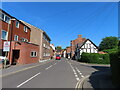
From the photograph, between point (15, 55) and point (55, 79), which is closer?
point (55, 79)

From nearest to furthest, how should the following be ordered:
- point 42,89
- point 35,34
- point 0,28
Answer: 1. point 42,89
2. point 0,28
3. point 35,34

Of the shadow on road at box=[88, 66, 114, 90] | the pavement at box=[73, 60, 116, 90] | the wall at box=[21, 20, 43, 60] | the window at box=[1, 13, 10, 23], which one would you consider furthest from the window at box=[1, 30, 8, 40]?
the shadow on road at box=[88, 66, 114, 90]

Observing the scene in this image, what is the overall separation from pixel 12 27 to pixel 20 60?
638 cm

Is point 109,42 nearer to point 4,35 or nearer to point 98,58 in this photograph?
point 98,58

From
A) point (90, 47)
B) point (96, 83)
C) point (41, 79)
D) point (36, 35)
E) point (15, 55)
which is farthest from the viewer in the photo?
point (90, 47)

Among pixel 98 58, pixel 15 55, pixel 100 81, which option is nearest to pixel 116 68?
pixel 100 81

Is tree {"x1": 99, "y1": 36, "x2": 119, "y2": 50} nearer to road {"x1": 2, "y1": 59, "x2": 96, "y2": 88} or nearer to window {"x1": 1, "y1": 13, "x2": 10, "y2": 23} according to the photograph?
window {"x1": 1, "y1": 13, "x2": 10, "y2": 23}

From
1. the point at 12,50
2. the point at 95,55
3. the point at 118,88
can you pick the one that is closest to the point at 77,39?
the point at 95,55

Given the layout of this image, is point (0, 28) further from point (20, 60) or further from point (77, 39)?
point (77, 39)

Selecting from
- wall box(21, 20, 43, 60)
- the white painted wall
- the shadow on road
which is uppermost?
wall box(21, 20, 43, 60)

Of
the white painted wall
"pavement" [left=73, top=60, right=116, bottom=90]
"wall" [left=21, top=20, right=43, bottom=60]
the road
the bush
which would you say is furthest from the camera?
the white painted wall

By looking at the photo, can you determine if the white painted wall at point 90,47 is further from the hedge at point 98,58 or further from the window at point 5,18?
the window at point 5,18

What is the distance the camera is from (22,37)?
967 inches

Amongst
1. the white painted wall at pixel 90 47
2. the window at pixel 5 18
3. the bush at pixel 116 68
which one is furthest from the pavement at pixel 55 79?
the white painted wall at pixel 90 47
